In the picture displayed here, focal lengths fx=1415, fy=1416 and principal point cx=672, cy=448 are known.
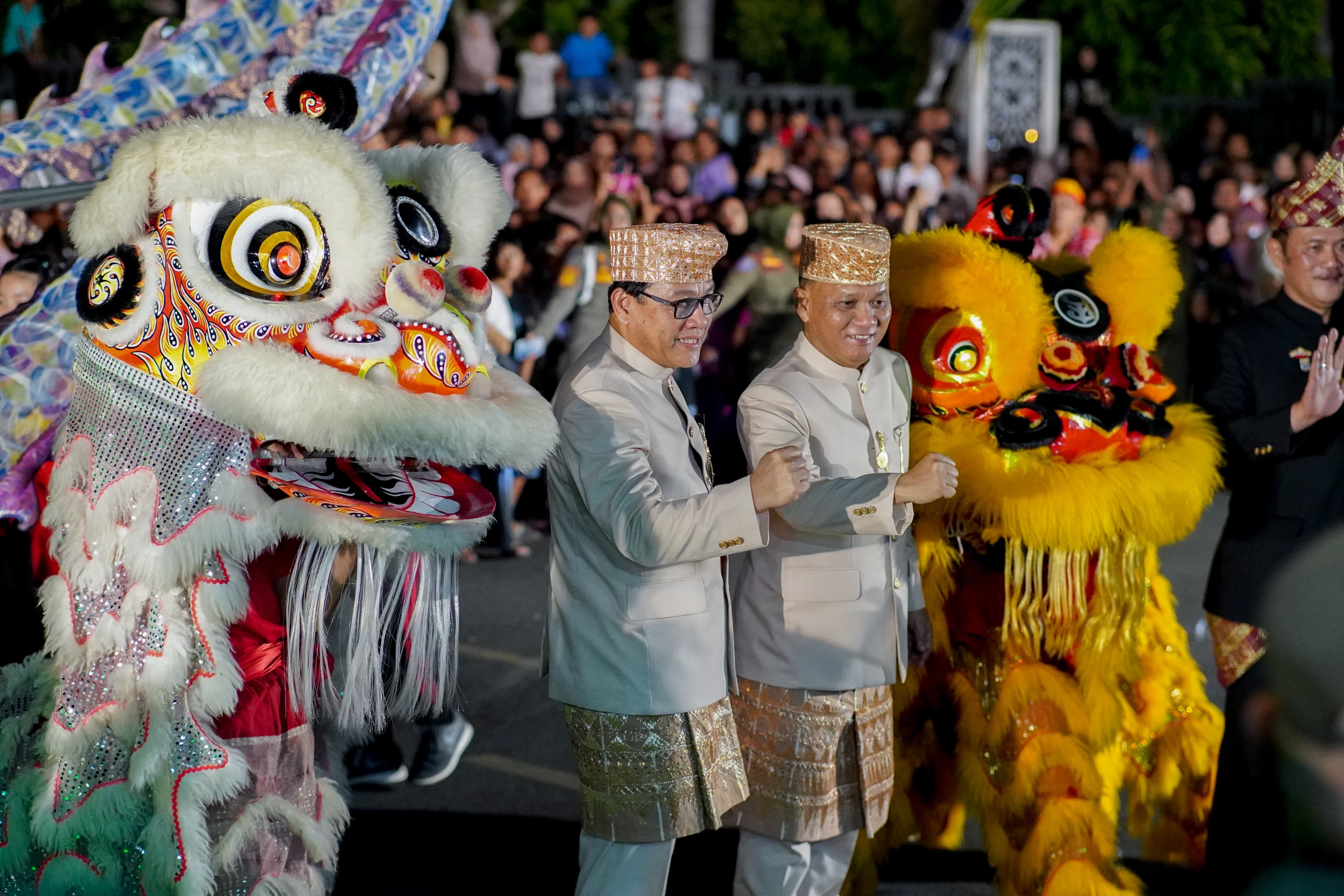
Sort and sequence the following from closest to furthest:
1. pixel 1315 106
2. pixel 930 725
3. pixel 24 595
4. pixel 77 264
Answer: pixel 77 264 < pixel 930 725 < pixel 24 595 < pixel 1315 106

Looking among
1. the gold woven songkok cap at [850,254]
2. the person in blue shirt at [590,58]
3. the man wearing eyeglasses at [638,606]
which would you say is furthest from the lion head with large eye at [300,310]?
the person in blue shirt at [590,58]

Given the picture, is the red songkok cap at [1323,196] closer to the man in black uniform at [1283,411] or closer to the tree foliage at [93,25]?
the man in black uniform at [1283,411]

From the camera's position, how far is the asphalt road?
377 cm

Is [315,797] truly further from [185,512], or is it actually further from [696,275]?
[696,275]

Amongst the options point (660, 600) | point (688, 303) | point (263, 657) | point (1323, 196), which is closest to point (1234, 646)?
point (1323, 196)

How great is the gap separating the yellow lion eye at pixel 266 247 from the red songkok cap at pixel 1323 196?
239cm

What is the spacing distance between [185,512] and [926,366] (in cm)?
175

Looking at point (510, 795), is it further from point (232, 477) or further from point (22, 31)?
point (22, 31)

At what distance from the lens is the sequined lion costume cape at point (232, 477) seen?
234 cm

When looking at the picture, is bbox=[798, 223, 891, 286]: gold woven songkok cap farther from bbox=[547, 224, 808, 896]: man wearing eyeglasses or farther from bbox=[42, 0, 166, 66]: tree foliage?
bbox=[42, 0, 166, 66]: tree foliage

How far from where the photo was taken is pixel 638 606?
272cm

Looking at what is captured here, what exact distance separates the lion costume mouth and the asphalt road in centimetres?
51

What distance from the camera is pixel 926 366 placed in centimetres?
336

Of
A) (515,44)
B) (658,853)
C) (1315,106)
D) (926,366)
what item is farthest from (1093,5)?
(658,853)
